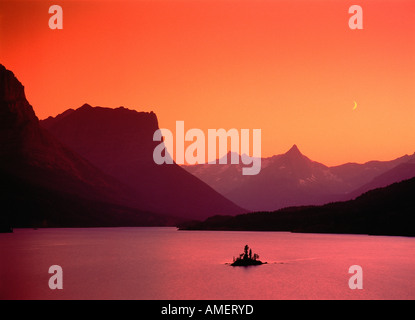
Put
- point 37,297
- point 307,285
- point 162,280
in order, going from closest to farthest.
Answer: point 37,297
point 307,285
point 162,280

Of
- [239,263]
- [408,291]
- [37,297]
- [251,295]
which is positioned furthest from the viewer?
[239,263]

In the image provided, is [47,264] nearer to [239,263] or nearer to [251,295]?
[239,263]

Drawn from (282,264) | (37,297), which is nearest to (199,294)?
(37,297)

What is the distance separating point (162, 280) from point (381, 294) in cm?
3741

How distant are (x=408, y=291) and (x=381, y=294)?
586cm

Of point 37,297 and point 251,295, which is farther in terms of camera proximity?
point 251,295

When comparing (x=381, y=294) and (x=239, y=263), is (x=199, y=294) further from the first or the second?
(x=239, y=263)

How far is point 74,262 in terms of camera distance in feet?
419

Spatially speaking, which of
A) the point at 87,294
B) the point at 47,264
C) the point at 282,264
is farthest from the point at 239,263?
the point at 87,294

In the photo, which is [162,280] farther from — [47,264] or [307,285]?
[47,264]
